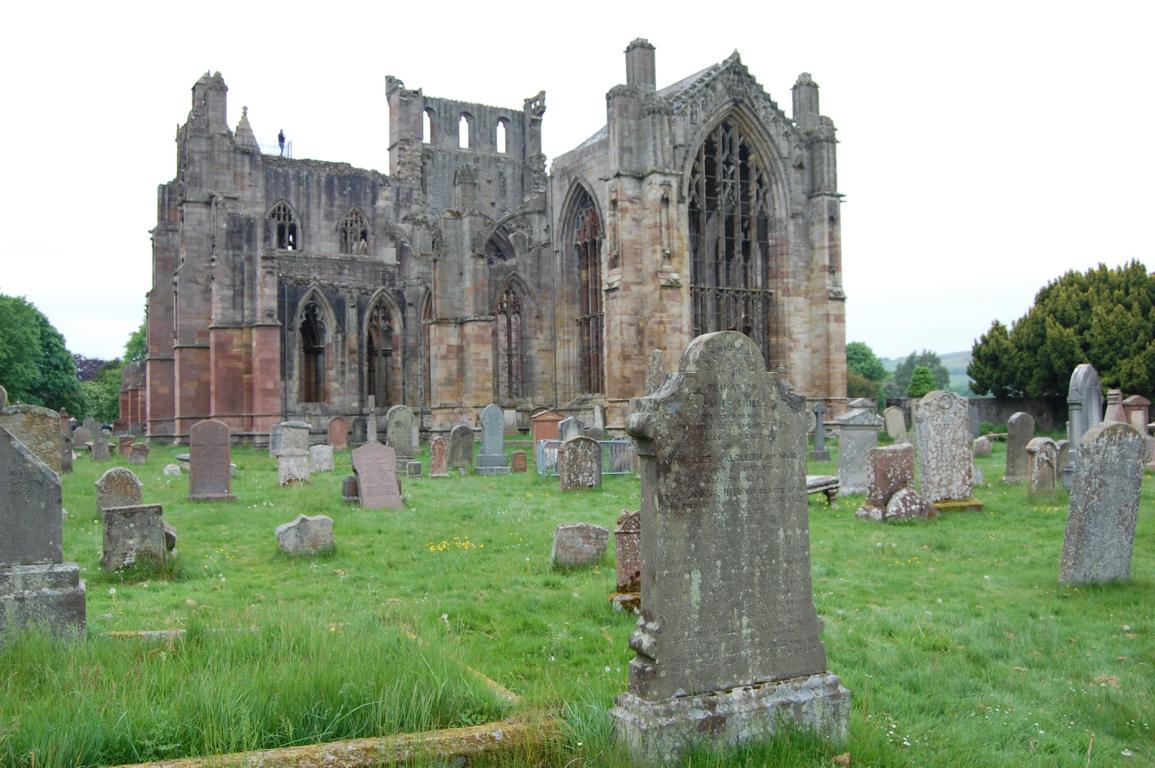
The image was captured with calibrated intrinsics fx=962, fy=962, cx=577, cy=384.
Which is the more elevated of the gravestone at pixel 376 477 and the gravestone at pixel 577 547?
the gravestone at pixel 376 477

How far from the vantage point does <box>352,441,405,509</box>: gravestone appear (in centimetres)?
1490

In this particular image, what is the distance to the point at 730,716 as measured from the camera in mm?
4523

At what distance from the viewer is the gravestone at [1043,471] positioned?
1442 centimetres

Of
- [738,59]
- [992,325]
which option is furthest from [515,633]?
[992,325]

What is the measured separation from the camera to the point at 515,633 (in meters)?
6.99

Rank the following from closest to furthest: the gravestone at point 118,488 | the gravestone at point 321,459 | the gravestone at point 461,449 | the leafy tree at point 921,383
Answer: the gravestone at point 118,488 < the gravestone at point 321,459 < the gravestone at point 461,449 < the leafy tree at point 921,383

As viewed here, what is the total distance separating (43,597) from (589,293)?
28385 millimetres

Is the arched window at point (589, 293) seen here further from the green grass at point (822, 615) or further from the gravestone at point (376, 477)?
the green grass at point (822, 615)

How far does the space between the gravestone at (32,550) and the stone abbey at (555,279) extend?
22949 mm

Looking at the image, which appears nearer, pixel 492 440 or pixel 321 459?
pixel 321 459

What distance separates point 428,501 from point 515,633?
30.3 ft

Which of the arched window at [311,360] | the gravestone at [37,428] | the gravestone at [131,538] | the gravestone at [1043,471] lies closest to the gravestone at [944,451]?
the gravestone at [1043,471]

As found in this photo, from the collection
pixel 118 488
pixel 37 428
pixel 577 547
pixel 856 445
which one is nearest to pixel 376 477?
pixel 118 488

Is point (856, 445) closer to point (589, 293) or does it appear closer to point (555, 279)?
point (589, 293)
